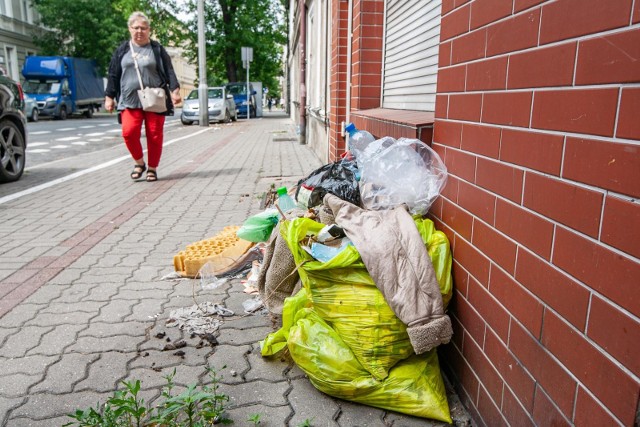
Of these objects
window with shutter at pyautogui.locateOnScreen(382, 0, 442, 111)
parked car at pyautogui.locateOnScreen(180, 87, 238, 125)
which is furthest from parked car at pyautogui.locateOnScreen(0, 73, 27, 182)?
parked car at pyautogui.locateOnScreen(180, 87, 238, 125)

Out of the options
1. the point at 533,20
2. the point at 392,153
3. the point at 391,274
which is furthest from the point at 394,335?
the point at 533,20

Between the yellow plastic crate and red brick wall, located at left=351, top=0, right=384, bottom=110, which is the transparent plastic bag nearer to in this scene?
the yellow plastic crate

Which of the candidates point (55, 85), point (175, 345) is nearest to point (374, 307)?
point (175, 345)

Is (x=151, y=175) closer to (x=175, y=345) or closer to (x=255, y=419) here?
(x=175, y=345)

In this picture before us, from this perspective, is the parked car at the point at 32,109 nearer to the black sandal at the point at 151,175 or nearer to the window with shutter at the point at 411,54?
the black sandal at the point at 151,175

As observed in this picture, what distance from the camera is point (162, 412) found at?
1.99m

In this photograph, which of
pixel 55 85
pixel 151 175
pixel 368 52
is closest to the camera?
pixel 368 52

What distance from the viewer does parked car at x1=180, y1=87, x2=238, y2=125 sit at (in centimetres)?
2456

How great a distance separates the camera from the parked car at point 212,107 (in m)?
24.6

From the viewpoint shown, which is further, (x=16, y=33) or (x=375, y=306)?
(x=16, y=33)

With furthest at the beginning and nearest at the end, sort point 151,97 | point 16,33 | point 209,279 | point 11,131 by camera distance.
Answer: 1. point 16,33
2. point 11,131
3. point 151,97
4. point 209,279

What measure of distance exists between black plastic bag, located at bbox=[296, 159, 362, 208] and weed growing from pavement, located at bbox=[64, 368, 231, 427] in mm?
1201

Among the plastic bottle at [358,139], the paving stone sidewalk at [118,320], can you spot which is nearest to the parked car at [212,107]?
the paving stone sidewalk at [118,320]

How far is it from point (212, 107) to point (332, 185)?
76.3 feet
